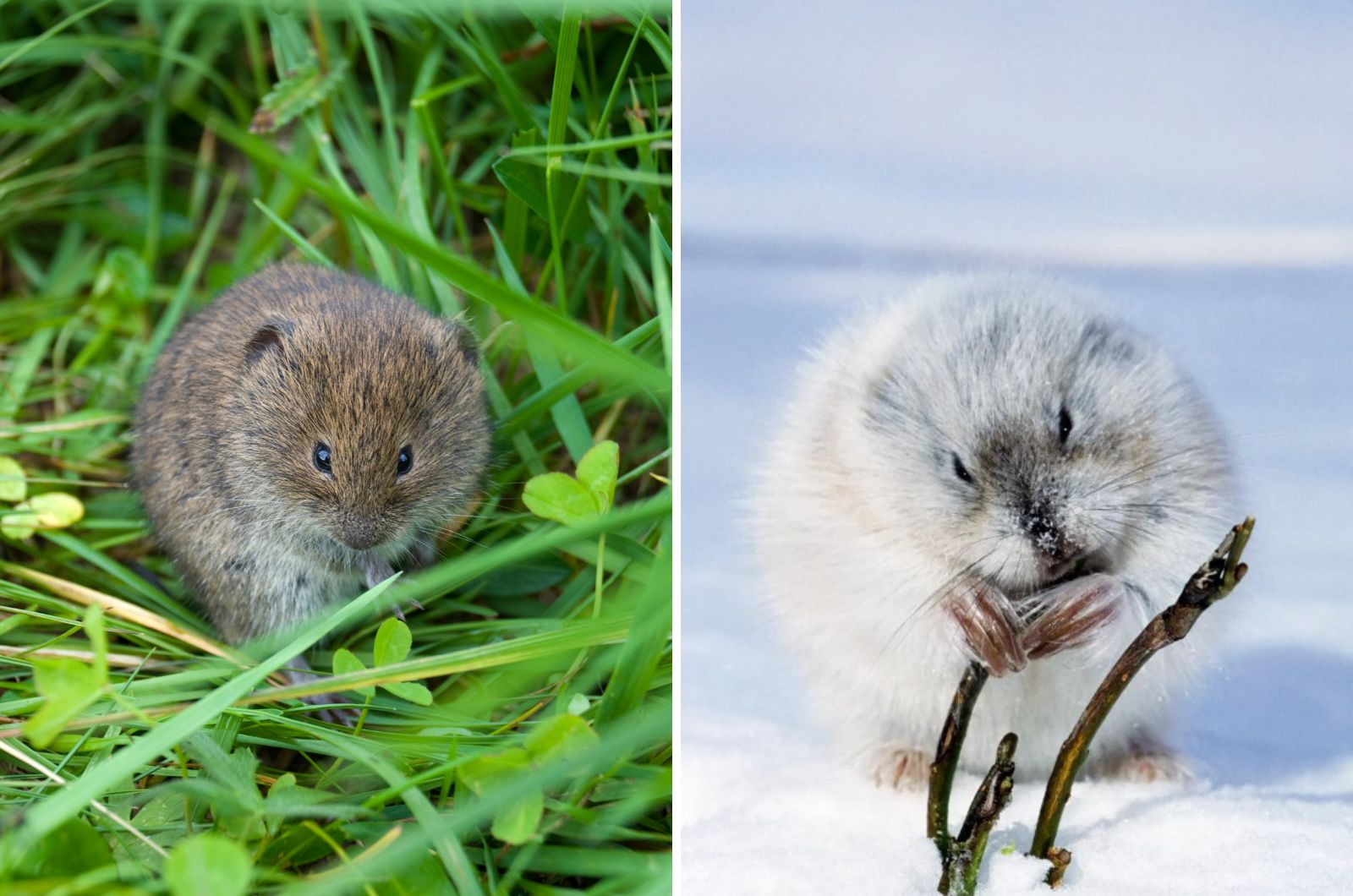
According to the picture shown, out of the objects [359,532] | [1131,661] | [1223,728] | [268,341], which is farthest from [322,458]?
[1223,728]

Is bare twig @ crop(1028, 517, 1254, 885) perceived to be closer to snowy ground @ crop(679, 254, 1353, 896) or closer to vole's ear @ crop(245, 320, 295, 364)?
snowy ground @ crop(679, 254, 1353, 896)

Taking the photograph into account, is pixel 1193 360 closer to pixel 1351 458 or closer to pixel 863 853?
pixel 1351 458

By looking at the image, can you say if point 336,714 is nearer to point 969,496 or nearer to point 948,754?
point 948,754

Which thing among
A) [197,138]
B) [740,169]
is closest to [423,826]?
[740,169]

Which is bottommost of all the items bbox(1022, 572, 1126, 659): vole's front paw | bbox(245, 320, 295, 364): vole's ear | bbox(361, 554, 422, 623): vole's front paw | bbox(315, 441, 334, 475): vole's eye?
bbox(361, 554, 422, 623): vole's front paw

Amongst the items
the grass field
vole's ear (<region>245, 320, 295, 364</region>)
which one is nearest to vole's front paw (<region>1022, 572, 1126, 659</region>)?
the grass field

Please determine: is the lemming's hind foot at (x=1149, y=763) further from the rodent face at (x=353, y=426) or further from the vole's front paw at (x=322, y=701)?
the vole's front paw at (x=322, y=701)
